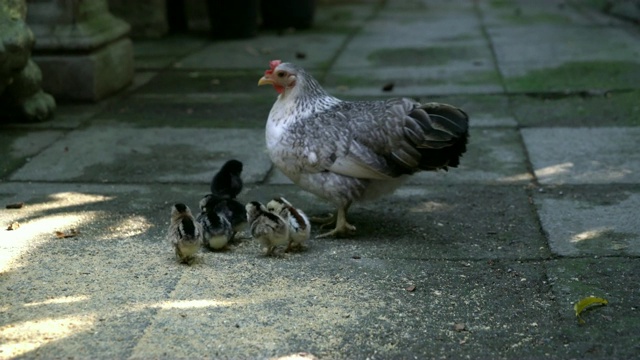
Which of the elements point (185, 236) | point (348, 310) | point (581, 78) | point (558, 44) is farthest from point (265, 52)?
point (348, 310)

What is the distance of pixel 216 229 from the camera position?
4.75 meters

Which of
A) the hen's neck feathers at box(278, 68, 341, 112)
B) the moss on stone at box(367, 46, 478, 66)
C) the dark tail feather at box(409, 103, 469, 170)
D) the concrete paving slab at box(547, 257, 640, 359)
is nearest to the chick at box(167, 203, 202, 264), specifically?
the hen's neck feathers at box(278, 68, 341, 112)

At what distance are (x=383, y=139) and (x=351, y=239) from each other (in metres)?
0.63

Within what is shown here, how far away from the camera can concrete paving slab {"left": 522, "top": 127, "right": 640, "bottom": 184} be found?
6.04m

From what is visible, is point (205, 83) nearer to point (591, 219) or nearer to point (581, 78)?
point (581, 78)

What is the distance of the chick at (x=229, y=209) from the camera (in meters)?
4.90

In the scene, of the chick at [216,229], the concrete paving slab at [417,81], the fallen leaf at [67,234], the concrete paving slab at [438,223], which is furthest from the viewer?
the concrete paving slab at [417,81]

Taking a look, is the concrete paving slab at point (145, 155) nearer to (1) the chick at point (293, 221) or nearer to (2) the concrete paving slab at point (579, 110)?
(1) the chick at point (293, 221)

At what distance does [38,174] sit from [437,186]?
2.82 m

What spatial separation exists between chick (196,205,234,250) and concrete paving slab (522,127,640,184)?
2.34m

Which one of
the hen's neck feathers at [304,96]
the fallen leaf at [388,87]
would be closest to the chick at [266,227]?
the hen's neck feathers at [304,96]

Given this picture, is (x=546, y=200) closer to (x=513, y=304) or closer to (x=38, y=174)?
(x=513, y=304)

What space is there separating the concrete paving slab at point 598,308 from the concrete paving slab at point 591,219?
19cm

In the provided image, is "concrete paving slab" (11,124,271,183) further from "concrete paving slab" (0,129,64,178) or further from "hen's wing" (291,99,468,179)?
"hen's wing" (291,99,468,179)
